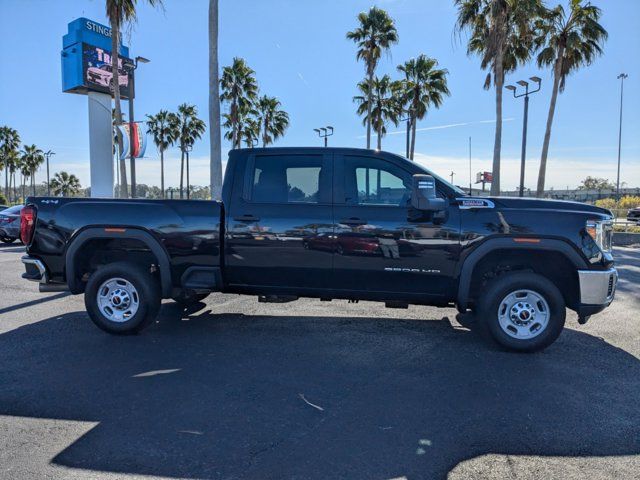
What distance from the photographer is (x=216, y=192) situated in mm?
12336

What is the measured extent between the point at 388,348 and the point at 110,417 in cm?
276

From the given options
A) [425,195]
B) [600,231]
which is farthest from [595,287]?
[425,195]

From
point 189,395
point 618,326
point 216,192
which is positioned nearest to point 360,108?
point 216,192

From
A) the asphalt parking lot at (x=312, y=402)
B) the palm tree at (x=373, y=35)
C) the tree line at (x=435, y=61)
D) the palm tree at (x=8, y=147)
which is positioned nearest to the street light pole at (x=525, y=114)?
the tree line at (x=435, y=61)

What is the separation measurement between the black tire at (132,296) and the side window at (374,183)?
244 centimetres

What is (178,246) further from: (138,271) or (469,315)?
(469,315)

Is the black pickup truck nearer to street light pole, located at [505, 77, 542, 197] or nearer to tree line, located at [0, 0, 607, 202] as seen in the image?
tree line, located at [0, 0, 607, 202]

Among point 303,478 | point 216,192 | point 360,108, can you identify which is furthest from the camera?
point 360,108

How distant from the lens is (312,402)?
11.5 ft

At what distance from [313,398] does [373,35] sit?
28648 millimetres

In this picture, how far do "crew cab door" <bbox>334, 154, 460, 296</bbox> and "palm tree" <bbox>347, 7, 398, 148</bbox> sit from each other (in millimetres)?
24684

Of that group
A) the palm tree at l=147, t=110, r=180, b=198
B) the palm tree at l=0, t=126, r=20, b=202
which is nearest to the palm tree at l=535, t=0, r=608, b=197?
the palm tree at l=147, t=110, r=180, b=198

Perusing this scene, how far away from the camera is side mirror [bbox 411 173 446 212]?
4230mm

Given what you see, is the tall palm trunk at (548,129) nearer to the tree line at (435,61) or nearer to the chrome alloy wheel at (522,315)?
the tree line at (435,61)
